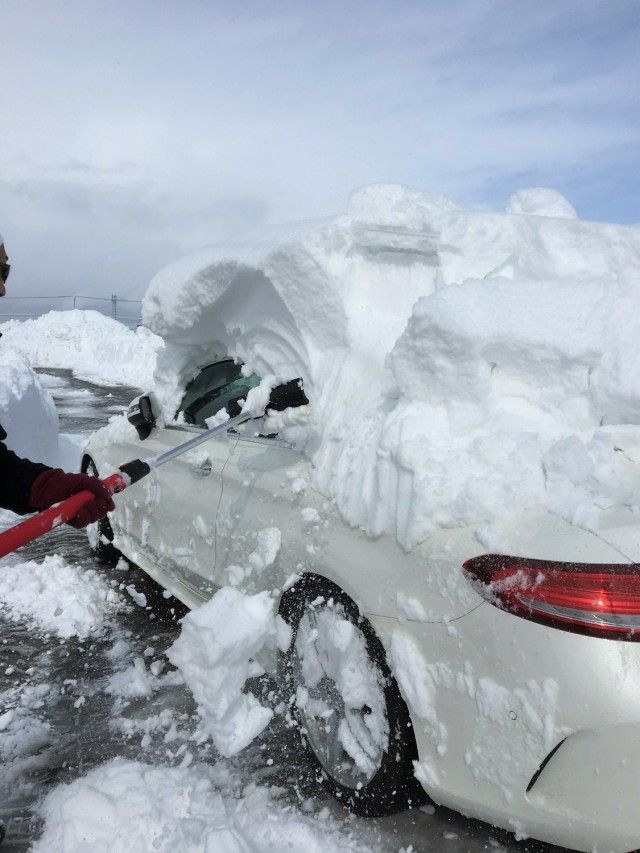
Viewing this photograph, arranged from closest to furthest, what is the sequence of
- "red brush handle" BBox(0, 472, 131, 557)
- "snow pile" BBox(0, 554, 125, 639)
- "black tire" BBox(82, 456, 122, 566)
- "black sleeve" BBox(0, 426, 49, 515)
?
"red brush handle" BBox(0, 472, 131, 557), "black sleeve" BBox(0, 426, 49, 515), "snow pile" BBox(0, 554, 125, 639), "black tire" BBox(82, 456, 122, 566)

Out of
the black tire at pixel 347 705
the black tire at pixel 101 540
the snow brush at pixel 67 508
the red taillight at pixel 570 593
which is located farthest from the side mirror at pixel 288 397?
the black tire at pixel 101 540

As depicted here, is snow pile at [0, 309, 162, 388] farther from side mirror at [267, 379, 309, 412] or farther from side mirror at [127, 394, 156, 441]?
side mirror at [267, 379, 309, 412]

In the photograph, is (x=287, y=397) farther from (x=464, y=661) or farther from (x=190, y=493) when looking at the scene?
(x=464, y=661)

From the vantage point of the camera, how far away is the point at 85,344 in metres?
22.9

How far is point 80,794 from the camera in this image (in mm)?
2318

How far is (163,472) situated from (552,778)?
2474mm

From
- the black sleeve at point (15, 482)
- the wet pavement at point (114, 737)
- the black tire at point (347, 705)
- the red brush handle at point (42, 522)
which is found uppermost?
the red brush handle at point (42, 522)

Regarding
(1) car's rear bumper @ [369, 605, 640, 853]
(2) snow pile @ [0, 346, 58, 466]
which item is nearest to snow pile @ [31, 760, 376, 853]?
(1) car's rear bumper @ [369, 605, 640, 853]

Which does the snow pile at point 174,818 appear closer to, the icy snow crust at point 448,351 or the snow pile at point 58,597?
the icy snow crust at point 448,351

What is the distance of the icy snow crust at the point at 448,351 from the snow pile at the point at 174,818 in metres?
1.11

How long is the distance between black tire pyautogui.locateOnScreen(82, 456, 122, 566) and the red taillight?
11.9 ft

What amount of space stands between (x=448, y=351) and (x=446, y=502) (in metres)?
0.53

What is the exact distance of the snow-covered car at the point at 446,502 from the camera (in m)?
1.64

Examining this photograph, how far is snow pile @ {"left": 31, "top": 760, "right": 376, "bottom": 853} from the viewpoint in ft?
6.97
